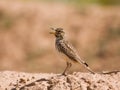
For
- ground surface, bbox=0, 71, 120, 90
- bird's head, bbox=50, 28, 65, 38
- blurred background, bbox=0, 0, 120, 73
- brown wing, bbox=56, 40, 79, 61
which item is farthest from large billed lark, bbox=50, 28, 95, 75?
blurred background, bbox=0, 0, 120, 73

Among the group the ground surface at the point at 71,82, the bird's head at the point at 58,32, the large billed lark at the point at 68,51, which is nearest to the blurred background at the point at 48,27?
the bird's head at the point at 58,32

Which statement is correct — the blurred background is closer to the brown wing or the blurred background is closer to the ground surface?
the brown wing

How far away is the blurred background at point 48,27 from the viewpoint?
3350 centimetres

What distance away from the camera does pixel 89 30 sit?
118ft

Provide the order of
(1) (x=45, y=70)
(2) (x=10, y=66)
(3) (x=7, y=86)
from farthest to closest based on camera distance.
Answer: (2) (x=10, y=66)
(1) (x=45, y=70)
(3) (x=7, y=86)

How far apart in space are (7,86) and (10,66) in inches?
583

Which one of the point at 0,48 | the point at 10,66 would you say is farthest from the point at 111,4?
the point at 10,66

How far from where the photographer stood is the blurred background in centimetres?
3350

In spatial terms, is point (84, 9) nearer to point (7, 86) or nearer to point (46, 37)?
point (46, 37)

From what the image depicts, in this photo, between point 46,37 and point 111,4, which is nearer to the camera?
point 46,37

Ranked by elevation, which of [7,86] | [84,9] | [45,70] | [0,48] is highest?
[84,9]

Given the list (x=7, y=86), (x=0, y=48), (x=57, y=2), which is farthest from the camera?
(x=57, y=2)

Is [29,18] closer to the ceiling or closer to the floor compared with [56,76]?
closer to the ceiling

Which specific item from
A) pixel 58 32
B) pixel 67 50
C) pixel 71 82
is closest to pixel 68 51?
pixel 67 50
